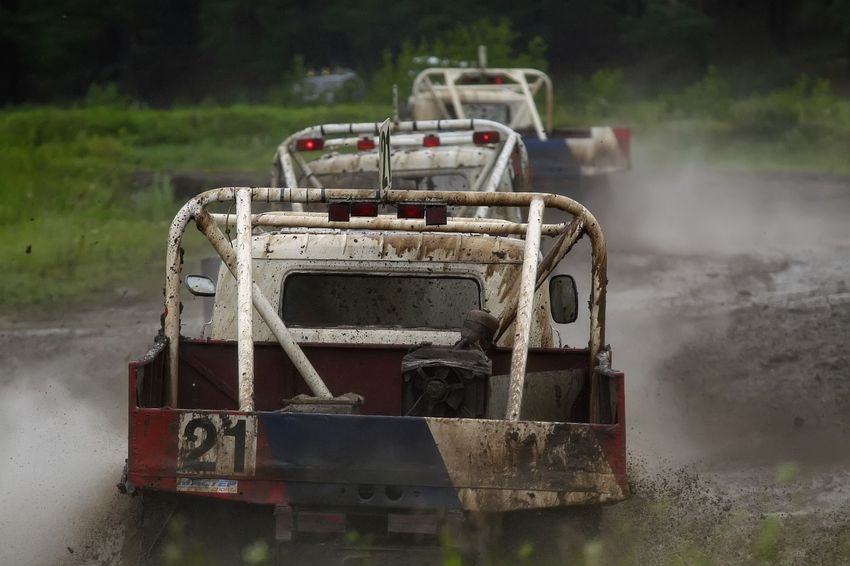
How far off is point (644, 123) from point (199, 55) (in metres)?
22.3

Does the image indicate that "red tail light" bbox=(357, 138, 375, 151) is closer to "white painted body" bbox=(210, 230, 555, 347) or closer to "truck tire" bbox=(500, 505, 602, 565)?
"white painted body" bbox=(210, 230, 555, 347)

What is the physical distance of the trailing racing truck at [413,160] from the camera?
1147cm

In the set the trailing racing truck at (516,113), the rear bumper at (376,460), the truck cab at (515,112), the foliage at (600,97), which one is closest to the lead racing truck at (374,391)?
the rear bumper at (376,460)

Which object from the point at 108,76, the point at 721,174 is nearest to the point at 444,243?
the point at 721,174

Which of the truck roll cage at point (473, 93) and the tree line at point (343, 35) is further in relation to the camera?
the tree line at point (343, 35)

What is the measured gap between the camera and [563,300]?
23.3ft

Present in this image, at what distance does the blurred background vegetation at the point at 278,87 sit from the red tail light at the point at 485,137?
177 inches

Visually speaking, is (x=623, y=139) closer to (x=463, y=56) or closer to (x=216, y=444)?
(x=463, y=56)

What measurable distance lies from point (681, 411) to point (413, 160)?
9.89 ft

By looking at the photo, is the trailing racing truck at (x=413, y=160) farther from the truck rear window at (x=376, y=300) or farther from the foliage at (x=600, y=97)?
the foliage at (x=600, y=97)

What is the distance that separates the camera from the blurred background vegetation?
745 inches

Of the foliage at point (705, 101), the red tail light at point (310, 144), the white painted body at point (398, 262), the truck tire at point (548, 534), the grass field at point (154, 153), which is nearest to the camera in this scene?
the truck tire at point (548, 534)

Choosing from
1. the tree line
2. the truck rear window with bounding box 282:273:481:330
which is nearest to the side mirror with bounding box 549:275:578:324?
the truck rear window with bounding box 282:273:481:330

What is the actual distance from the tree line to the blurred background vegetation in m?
0.07
